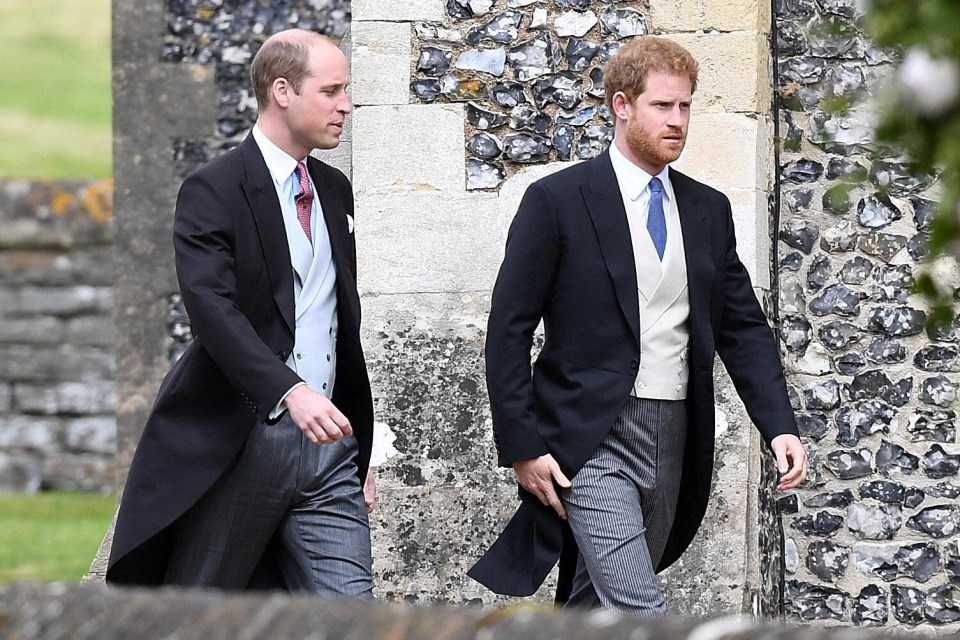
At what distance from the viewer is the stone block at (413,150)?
16.7 ft

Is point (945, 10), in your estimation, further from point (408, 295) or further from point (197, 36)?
point (197, 36)

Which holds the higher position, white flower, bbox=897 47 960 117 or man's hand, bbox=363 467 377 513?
white flower, bbox=897 47 960 117

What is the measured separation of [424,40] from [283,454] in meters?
1.86

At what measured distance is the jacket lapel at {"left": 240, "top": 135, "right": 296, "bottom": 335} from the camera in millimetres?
3678

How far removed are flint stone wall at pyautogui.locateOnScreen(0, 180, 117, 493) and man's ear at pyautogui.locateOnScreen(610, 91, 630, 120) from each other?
26.9ft

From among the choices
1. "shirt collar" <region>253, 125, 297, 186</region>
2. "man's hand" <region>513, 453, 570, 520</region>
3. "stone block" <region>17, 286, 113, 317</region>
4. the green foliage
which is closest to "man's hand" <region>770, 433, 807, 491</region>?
"man's hand" <region>513, 453, 570, 520</region>

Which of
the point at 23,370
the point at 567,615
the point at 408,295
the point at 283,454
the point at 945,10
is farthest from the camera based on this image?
the point at 23,370

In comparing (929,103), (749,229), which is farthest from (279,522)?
(929,103)

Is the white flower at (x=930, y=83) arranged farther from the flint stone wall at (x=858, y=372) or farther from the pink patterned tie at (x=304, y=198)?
the flint stone wall at (x=858, y=372)

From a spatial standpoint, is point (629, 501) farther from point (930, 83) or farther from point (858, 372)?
point (930, 83)

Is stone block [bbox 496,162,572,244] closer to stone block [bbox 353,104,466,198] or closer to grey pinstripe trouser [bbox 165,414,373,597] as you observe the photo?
stone block [bbox 353,104,466,198]

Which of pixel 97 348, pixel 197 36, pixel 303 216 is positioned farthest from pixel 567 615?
pixel 97 348

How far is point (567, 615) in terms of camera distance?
1.91m

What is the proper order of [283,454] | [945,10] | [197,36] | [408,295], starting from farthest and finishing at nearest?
[197,36]
[408,295]
[283,454]
[945,10]
